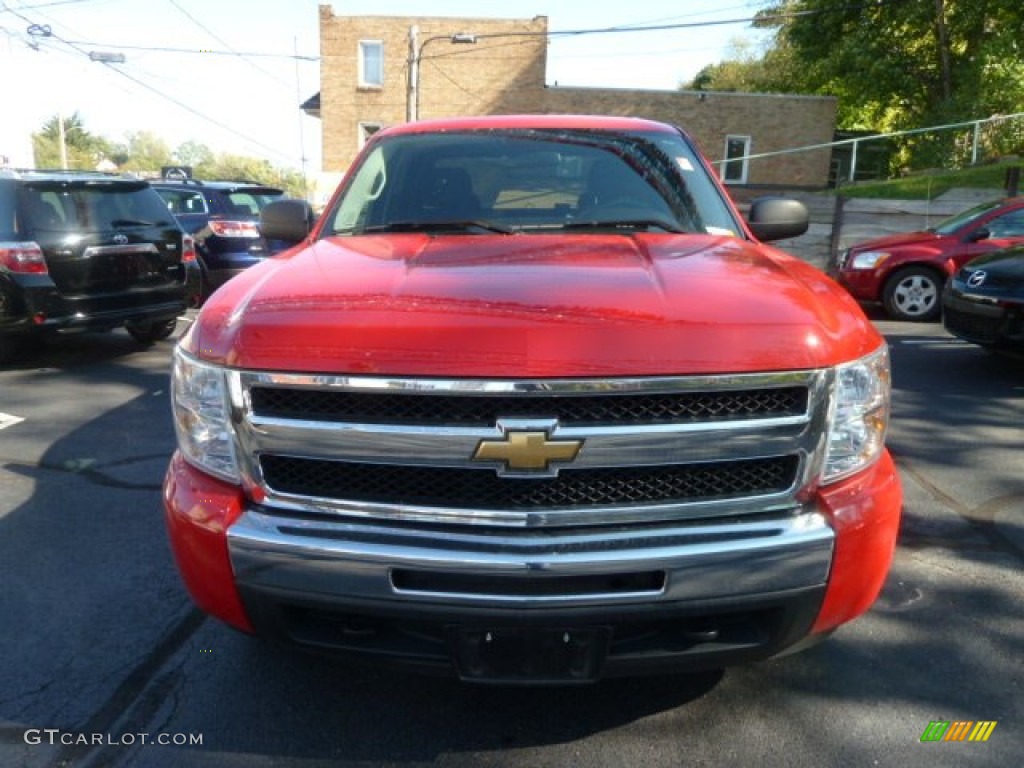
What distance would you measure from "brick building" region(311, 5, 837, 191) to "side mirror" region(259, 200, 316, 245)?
83.6 feet

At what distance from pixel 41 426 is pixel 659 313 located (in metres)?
5.07

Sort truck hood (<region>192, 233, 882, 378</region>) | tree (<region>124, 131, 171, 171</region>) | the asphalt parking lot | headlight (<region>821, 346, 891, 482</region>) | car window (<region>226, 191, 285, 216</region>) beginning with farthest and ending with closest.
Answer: tree (<region>124, 131, 171, 171</region>), car window (<region>226, 191, 285, 216</region>), the asphalt parking lot, headlight (<region>821, 346, 891, 482</region>), truck hood (<region>192, 233, 882, 378</region>)

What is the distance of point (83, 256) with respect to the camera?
698cm

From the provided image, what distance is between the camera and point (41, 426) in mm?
5480

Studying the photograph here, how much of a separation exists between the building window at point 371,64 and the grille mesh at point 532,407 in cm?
3017

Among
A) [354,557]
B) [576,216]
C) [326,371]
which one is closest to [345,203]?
[576,216]

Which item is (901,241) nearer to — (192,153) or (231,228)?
(231,228)

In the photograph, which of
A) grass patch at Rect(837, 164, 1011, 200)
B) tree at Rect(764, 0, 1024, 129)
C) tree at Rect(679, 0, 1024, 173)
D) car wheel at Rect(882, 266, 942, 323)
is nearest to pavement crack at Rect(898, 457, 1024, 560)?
car wheel at Rect(882, 266, 942, 323)

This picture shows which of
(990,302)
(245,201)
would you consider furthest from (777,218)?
(245,201)

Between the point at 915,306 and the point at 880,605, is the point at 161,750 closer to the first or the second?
the point at 880,605

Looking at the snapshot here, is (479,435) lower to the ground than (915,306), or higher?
higher

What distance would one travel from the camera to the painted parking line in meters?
5.52

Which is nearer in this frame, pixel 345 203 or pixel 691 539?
pixel 691 539

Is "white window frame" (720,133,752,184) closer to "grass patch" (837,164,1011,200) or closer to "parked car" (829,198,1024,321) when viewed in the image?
"grass patch" (837,164,1011,200)
